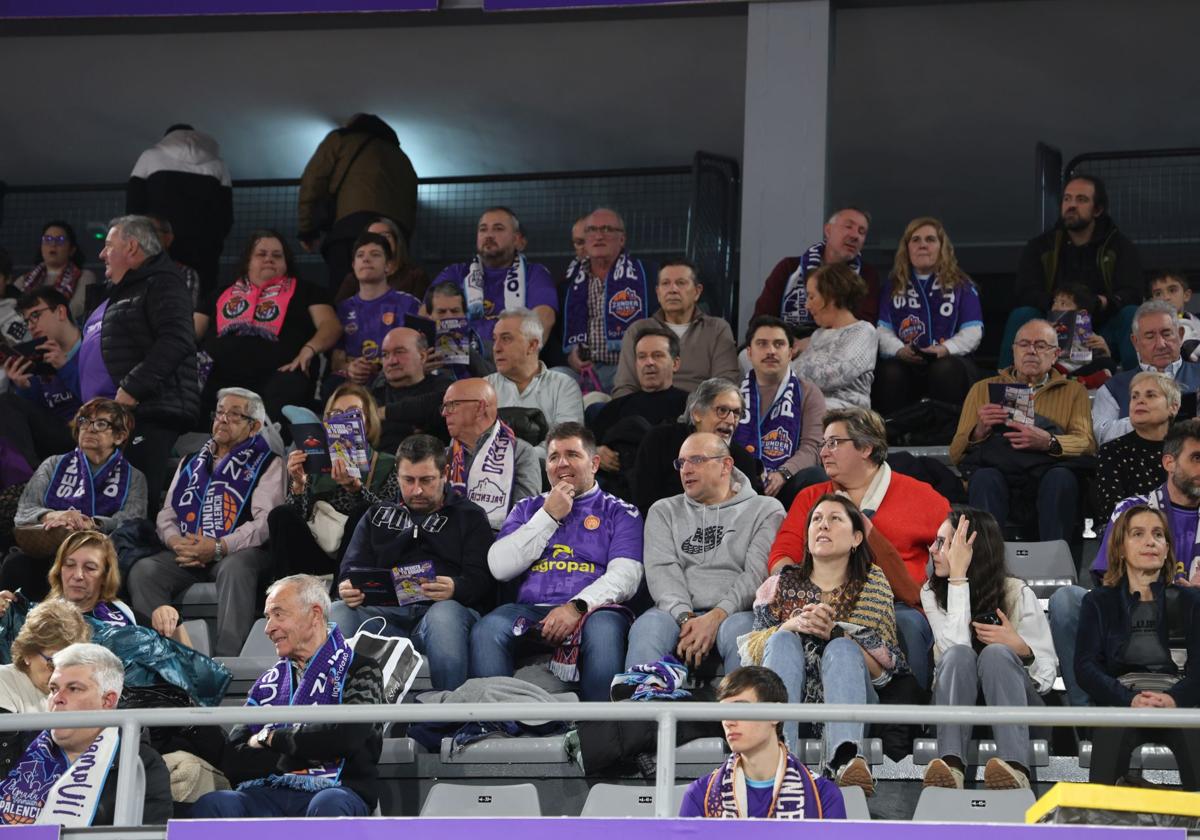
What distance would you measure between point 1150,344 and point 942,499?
5.43 ft

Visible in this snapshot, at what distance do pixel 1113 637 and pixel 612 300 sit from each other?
3.54 metres

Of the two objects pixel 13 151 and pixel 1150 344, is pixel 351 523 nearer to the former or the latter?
pixel 1150 344

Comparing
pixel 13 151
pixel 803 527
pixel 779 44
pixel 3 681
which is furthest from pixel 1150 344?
pixel 13 151

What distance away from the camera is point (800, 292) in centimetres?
830

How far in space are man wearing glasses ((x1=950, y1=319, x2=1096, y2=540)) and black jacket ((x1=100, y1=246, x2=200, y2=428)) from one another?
300cm

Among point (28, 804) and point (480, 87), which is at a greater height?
point (480, 87)

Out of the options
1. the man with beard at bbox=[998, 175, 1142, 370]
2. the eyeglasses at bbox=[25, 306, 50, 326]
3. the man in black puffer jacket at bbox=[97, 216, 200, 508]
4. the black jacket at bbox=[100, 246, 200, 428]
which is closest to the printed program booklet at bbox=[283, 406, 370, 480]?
the man in black puffer jacket at bbox=[97, 216, 200, 508]

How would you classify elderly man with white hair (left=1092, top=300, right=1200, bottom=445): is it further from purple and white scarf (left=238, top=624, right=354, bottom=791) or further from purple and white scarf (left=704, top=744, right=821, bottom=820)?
purple and white scarf (left=238, top=624, right=354, bottom=791)

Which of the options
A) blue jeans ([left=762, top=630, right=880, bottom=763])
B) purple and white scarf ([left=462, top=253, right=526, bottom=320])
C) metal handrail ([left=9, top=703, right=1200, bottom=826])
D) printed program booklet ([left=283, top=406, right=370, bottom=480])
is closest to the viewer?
metal handrail ([left=9, top=703, right=1200, bottom=826])

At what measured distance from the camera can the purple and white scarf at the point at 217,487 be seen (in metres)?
6.84

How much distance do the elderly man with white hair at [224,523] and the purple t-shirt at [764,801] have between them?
7.75ft

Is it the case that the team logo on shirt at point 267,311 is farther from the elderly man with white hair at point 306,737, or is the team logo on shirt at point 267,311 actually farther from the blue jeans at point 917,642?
the blue jeans at point 917,642

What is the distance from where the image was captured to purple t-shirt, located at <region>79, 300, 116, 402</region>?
7.79 meters

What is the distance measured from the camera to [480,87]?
10867 millimetres
